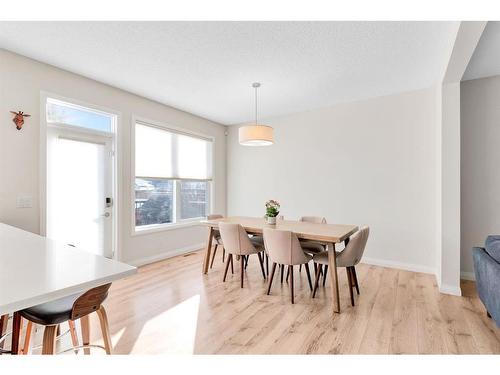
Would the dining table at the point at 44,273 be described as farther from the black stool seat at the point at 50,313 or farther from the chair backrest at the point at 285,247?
the chair backrest at the point at 285,247

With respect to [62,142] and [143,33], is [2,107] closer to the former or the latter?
[62,142]

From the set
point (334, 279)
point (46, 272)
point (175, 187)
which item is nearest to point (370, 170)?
point (334, 279)

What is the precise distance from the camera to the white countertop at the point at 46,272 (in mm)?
865

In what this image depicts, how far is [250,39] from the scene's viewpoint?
235 cm

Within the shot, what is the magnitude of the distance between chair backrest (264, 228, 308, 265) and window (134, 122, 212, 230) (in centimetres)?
232

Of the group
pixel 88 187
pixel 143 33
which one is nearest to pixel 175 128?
pixel 88 187

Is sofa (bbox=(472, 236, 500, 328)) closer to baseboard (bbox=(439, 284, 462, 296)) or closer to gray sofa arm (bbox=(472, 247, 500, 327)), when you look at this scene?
gray sofa arm (bbox=(472, 247, 500, 327))

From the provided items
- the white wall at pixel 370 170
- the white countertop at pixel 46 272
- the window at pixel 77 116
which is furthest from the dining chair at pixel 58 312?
the white wall at pixel 370 170

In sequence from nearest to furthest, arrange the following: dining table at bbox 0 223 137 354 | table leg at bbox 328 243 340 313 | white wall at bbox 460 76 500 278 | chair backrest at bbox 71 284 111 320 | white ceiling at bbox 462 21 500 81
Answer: dining table at bbox 0 223 137 354 → chair backrest at bbox 71 284 111 320 → white ceiling at bbox 462 21 500 81 → table leg at bbox 328 243 340 313 → white wall at bbox 460 76 500 278

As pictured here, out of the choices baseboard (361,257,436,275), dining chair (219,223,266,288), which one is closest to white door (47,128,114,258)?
dining chair (219,223,266,288)

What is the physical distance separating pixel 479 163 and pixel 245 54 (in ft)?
10.6

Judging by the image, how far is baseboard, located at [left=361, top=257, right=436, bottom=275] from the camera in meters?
3.60

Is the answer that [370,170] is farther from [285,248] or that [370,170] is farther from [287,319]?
[287,319]
